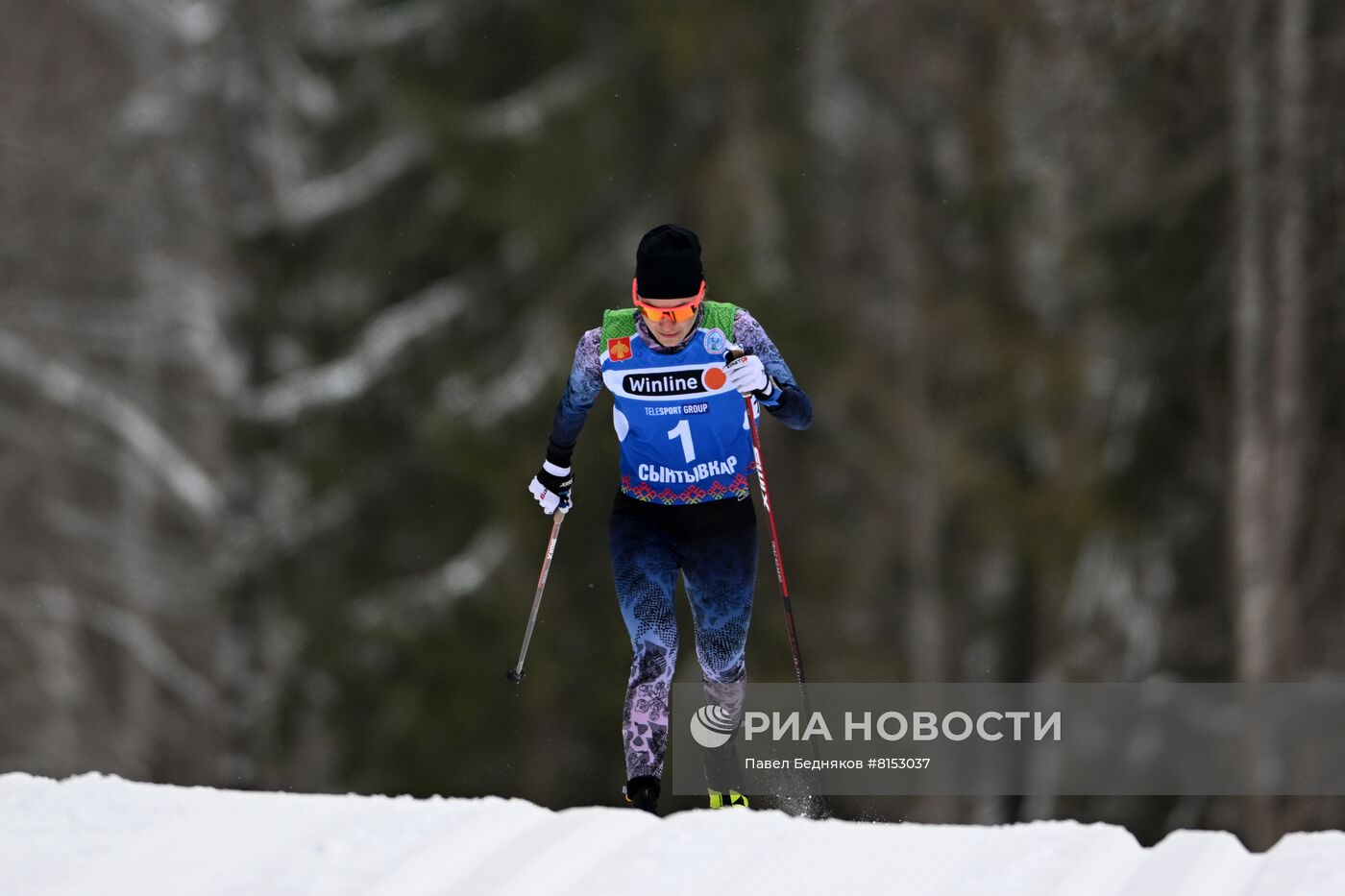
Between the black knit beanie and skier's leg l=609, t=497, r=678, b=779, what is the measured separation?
0.83m

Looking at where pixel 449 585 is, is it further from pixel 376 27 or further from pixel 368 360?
pixel 376 27

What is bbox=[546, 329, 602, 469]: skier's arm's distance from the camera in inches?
220

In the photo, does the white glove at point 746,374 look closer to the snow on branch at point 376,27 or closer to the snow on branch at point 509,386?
the snow on branch at point 509,386

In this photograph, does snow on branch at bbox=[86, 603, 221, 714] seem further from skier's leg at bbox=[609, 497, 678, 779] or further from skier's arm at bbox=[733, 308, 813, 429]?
skier's arm at bbox=[733, 308, 813, 429]

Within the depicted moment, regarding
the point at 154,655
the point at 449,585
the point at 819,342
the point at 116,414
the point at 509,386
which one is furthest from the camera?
the point at 154,655

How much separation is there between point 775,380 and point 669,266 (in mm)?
587

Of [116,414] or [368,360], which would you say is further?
[116,414]

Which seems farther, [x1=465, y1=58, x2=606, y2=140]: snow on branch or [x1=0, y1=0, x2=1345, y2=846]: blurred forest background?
[x1=465, y1=58, x2=606, y2=140]: snow on branch

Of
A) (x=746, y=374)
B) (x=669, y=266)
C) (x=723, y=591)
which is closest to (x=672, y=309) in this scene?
(x=669, y=266)

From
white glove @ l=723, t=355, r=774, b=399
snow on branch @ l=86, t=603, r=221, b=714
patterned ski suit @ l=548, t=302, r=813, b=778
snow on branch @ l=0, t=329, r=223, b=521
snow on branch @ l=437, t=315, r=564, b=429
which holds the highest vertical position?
white glove @ l=723, t=355, r=774, b=399

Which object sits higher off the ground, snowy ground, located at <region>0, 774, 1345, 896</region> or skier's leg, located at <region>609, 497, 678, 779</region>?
skier's leg, located at <region>609, 497, 678, 779</region>

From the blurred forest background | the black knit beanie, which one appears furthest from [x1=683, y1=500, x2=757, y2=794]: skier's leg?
the blurred forest background

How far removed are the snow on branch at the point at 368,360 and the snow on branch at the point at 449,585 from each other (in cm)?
179

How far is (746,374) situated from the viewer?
5.37m
